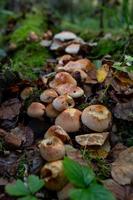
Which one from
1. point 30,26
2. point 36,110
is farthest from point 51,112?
point 30,26

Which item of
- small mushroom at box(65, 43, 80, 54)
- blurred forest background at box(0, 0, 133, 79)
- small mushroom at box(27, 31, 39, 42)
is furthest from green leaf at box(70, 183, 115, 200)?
small mushroom at box(27, 31, 39, 42)

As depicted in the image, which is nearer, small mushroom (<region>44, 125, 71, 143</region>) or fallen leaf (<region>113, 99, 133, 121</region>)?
small mushroom (<region>44, 125, 71, 143</region>)

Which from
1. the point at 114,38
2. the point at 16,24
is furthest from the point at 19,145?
the point at 16,24

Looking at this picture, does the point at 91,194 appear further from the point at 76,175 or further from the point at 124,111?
the point at 124,111

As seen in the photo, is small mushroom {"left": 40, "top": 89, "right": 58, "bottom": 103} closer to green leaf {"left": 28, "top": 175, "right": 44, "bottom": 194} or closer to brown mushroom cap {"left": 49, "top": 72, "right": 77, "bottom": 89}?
brown mushroom cap {"left": 49, "top": 72, "right": 77, "bottom": 89}

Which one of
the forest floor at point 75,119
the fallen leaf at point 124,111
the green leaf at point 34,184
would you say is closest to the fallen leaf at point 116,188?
the forest floor at point 75,119

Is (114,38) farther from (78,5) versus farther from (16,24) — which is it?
(78,5)

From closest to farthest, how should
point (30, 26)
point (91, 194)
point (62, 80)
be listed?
1. point (91, 194)
2. point (62, 80)
3. point (30, 26)
